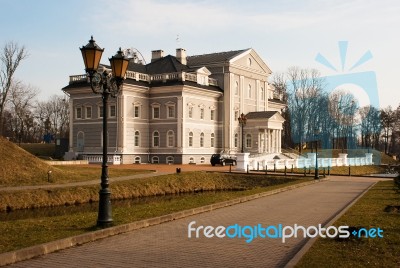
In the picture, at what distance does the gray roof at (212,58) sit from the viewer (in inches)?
2291

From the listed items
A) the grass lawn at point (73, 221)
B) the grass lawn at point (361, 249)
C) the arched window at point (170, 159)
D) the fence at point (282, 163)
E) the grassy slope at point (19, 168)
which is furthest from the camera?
the arched window at point (170, 159)

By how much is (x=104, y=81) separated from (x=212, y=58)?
159 feet

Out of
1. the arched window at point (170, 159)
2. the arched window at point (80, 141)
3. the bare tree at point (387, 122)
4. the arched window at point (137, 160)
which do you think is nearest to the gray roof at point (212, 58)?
the arched window at point (170, 159)

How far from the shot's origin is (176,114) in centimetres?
5144

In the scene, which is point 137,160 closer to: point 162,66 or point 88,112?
point 88,112

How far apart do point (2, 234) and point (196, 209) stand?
6.18 metres

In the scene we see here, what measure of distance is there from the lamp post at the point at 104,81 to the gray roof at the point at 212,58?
45.3 m

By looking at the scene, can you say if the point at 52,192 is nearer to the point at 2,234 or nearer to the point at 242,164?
the point at 2,234

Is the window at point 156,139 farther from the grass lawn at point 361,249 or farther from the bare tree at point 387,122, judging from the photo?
the bare tree at point 387,122

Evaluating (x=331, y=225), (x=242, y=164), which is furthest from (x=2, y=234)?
(x=242, y=164)

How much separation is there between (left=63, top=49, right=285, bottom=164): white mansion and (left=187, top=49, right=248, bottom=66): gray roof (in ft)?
0.58

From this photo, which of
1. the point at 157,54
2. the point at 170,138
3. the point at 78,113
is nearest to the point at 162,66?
the point at 157,54

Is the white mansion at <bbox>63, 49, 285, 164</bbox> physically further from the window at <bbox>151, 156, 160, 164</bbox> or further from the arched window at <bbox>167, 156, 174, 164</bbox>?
the window at <bbox>151, 156, 160, 164</bbox>

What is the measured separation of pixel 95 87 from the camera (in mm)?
12352
